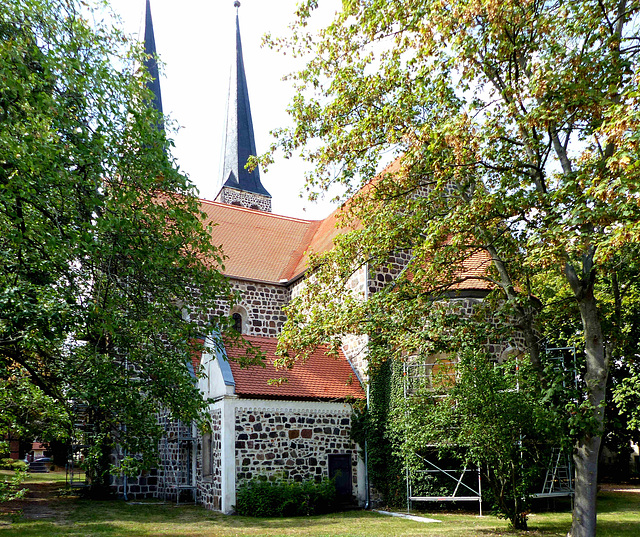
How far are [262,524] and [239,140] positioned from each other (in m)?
26.3

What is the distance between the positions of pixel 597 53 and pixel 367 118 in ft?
11.5

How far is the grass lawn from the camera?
10469mm

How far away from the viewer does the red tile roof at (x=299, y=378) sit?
1452 cm

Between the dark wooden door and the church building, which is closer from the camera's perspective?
the church building

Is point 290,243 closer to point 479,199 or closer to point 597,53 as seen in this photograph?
point 479,199

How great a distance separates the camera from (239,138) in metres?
34.7

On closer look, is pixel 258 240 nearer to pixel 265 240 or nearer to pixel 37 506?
pixel 265 240

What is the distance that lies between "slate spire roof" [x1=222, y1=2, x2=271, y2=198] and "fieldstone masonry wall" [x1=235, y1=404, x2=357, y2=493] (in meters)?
20.7

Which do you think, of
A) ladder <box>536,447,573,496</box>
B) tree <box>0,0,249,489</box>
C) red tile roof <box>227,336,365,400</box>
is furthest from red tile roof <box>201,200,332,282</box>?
tree <box>0,0,249,489</box>

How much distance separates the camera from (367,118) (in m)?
9.88

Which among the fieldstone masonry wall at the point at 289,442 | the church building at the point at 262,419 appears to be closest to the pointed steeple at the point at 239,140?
the church building at the point at 262,419

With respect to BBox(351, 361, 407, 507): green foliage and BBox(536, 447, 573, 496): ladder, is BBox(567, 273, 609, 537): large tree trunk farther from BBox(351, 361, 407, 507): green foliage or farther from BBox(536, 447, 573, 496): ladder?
BBox(351, 361, 407, 507): green foliage

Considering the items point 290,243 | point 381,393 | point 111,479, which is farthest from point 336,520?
point 290,243

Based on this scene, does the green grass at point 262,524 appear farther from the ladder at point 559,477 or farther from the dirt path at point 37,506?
the ladder at point 559,477
